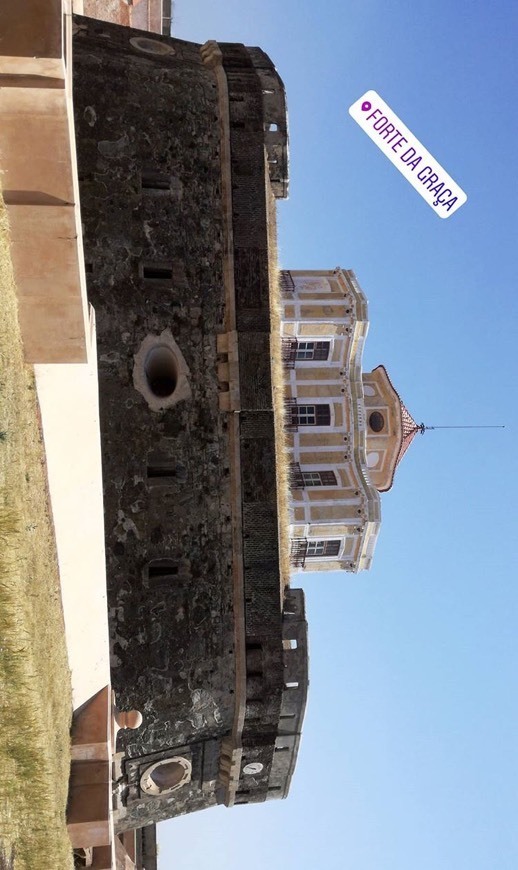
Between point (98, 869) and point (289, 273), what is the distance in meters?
17.9

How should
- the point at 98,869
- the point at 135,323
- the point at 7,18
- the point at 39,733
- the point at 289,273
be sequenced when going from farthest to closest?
the point at 289,273
the point at 135,323
the point at 98,869
the point at 39,733
the point at 7,18

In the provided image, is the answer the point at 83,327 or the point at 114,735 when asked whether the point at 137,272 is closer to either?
the point at 83,327

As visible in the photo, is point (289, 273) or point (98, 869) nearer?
point (98, 869)

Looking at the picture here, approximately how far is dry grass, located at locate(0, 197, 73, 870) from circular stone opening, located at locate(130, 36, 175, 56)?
5.74 metres

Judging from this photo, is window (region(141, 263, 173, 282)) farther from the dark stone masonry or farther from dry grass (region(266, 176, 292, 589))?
dry grass (region(266, 176, 292, 589))

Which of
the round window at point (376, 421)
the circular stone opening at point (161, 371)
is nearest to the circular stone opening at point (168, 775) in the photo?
the circular stone opening at point (161, 371)

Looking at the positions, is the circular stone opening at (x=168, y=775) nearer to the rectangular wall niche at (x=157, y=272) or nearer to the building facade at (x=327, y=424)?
the rectangular wall niche at (x=157, y=272)

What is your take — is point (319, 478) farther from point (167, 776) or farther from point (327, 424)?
point (167, 776)

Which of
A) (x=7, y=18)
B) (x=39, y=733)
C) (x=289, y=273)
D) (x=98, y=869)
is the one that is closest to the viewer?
(x=7, y=18)

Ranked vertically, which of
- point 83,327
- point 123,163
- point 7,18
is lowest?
point 83,327

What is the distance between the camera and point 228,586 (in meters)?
8.83

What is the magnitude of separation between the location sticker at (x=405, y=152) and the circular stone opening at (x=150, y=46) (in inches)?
121

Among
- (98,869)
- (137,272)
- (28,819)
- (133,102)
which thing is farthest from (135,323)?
(98,869)

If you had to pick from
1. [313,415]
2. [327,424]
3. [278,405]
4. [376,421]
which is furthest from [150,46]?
[376,421]
